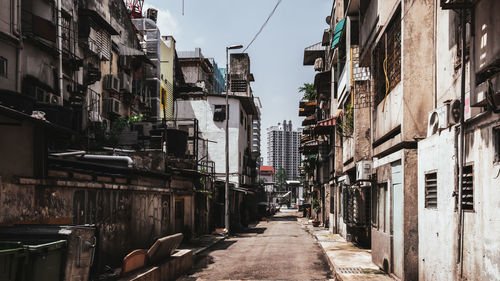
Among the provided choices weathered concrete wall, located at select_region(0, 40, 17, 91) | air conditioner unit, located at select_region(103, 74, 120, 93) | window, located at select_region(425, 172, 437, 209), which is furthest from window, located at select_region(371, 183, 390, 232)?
air conditioner unit, located at select_region(103, 74, 120, 93)

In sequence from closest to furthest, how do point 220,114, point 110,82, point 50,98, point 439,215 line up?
point 439,215, point 50,98, point 110,82, point 220,114

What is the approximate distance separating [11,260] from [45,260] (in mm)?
725

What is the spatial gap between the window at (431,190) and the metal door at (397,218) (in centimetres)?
155

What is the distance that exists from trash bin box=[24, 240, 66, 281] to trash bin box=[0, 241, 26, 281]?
146 millimetres

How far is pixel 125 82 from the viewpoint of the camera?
2867 centimetres

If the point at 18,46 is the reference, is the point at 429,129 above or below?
below

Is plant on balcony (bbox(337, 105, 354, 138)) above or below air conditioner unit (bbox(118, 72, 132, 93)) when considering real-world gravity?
below

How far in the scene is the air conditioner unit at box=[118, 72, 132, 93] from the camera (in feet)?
92.5

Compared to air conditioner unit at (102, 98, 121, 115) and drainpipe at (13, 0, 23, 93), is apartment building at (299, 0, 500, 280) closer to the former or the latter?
drainpipe at (13, 0, 23, 93)

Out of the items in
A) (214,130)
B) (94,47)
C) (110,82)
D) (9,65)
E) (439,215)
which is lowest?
(439,215)

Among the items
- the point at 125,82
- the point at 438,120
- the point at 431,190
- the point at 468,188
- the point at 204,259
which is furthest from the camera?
the point at 125,82

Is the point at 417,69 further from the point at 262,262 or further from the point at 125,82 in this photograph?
the point at 125,82

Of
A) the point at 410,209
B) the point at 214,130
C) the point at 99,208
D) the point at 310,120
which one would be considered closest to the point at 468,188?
the point at 410,209

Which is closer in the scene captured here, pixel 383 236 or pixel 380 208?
pixel 383 236
